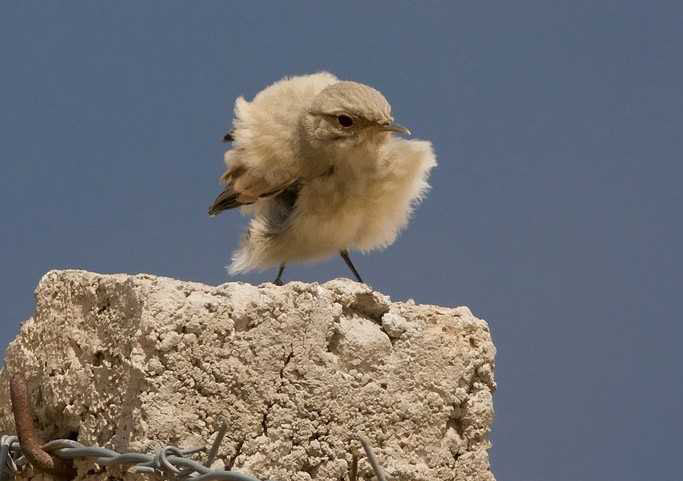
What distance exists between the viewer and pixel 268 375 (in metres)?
3.92

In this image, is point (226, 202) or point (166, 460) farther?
point (226, 202)

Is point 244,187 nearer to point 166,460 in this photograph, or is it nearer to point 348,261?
point 348,261

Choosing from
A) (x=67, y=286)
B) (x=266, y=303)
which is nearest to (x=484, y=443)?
(x=266, y=303)

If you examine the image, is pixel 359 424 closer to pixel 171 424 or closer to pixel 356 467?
pixel 356 467

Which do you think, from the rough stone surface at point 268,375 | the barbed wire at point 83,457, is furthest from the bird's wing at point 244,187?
the barbed wire at point 83,457

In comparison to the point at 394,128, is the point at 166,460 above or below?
below

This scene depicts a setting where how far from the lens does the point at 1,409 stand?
473 cm

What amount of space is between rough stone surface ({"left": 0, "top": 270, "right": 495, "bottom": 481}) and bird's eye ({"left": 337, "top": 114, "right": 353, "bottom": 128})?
243 cm

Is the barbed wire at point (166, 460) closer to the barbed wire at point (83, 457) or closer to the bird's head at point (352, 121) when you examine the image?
the barbed wire at point (83, 457)

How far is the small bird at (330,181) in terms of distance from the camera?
6625 mm

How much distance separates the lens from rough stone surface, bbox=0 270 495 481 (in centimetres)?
386

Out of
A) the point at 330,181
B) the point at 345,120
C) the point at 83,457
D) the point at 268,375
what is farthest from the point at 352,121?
the point at 83,457

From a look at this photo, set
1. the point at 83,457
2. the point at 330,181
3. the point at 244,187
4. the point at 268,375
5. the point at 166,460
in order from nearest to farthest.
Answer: the point at 166,460 < the point at 268,375 < the point at 83,457 < the point at 330,181 < the point at 244,187

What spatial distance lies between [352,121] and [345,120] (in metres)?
0.04
